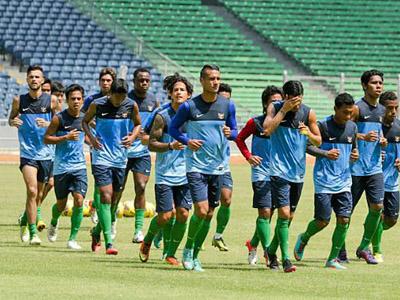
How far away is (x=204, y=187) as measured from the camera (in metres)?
13.6

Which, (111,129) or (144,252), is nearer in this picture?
(144,252)

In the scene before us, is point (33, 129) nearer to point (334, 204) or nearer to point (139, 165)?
point (139, 165)

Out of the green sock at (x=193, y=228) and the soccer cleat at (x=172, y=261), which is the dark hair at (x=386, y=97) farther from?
the soccer cleat at (x=172, y=261)

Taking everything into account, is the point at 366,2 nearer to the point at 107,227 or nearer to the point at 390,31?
the point at 390,31

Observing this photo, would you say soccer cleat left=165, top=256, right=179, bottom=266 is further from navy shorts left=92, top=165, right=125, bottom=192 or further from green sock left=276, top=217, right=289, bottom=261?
navy shorts left=92, top=165, right=125, bottom=192

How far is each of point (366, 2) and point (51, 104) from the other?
127 ft

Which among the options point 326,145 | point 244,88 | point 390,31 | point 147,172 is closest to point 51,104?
point 147,172

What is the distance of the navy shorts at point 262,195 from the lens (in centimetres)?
1429

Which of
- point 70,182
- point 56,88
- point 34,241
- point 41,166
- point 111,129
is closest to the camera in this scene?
point 111,129

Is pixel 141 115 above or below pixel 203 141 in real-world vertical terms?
below

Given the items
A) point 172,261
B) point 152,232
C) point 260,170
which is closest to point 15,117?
point 152,232

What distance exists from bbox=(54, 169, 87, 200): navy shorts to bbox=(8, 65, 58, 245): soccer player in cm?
51

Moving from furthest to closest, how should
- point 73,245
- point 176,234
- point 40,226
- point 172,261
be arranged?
point 40,226
point 73,245
point 172,261
point 176,234

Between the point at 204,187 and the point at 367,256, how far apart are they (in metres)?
2.66
